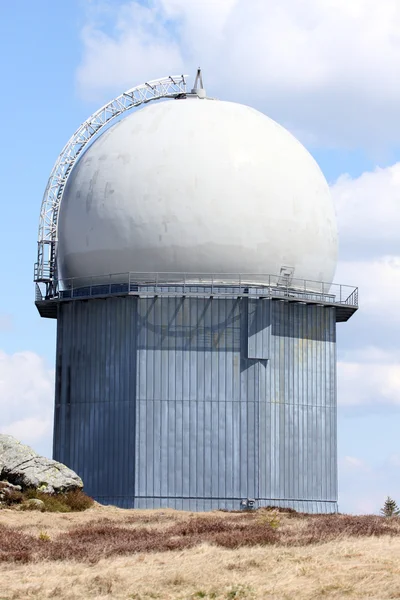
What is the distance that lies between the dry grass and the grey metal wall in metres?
8.96

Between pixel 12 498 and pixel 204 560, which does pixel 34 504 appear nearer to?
pixel 12 498

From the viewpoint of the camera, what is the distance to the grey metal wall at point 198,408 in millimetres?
40625

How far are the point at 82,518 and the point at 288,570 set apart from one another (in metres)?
14.5

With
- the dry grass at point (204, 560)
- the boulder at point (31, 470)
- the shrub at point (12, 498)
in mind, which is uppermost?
the boulder at point (31, 470)

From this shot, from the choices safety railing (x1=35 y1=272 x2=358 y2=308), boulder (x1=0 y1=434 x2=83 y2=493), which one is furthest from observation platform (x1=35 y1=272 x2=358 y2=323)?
boulder (x1=0 y1=434 x2=83 y2=493)

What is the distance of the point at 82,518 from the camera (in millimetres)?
34562

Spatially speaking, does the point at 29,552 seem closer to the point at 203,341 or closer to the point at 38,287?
the point at 203,341

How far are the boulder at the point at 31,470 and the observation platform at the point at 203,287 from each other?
21.6 ft

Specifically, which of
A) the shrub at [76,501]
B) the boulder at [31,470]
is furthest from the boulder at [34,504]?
the shrub at [76,501]

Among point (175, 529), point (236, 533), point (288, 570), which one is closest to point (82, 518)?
point (175, 529)

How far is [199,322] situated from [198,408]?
9.82 ft

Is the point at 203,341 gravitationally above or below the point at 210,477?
above

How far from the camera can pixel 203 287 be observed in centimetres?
4103

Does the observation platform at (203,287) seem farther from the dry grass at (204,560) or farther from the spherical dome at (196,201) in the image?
the dry grass at (204,560)
